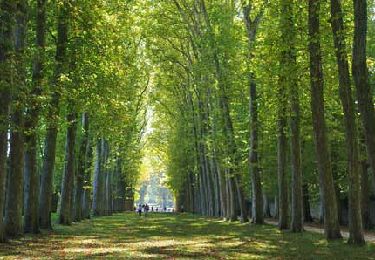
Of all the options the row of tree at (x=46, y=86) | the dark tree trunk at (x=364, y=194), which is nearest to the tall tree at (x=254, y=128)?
the dark tree trunk at (x=364, y=194)

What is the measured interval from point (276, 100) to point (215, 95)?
1659 centimetres

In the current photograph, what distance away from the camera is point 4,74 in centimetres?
1230

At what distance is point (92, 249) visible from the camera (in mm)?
16250

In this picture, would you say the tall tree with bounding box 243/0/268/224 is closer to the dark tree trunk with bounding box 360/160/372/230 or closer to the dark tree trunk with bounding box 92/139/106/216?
the dark tree trunk with bounding box 360/160/372/230

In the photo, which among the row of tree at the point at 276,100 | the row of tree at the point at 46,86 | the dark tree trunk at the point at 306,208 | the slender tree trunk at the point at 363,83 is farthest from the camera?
the dark tree trunk at the point at 306,208

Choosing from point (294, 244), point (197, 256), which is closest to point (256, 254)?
point (197, 256)

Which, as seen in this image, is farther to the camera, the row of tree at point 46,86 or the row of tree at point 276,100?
the row of tree at point 276,100

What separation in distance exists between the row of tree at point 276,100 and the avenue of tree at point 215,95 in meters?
0.08

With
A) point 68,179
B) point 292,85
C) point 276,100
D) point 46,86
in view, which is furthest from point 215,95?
point 46,86

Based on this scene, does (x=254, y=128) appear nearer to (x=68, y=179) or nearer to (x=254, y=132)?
(x=254, y=132)

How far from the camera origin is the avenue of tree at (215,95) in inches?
651

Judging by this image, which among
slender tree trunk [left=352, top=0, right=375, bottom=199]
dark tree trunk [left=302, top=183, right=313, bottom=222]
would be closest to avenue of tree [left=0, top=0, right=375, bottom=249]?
slender tree trunk [left=352, top=0, right=375, bottom=199]

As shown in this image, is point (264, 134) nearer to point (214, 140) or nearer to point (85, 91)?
point (214, 140)

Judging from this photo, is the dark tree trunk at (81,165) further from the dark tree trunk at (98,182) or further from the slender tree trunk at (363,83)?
the slender tree trunk at (363,83)
